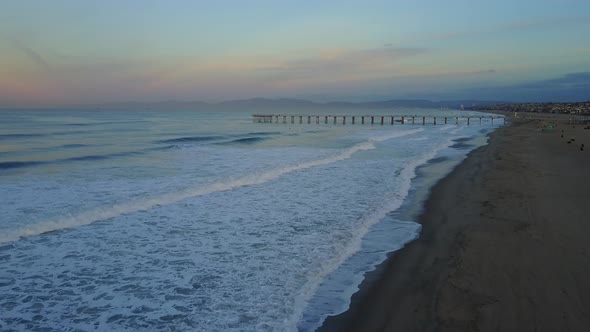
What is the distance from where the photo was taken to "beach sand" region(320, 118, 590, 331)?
4469 millimetres

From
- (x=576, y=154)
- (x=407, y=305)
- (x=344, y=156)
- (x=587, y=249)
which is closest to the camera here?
(x=407, y=305)

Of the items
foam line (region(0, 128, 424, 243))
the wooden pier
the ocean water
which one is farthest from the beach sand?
the wooden pier

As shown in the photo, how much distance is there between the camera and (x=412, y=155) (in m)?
21.7

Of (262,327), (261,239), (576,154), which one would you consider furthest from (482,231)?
(576,154)

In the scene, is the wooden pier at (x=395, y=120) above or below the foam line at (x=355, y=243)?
above

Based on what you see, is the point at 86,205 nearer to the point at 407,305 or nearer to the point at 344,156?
the point at 407,305

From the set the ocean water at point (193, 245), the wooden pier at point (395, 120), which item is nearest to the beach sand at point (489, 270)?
the ocean water at point (193, 245)

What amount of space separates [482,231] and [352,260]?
9.32 feet

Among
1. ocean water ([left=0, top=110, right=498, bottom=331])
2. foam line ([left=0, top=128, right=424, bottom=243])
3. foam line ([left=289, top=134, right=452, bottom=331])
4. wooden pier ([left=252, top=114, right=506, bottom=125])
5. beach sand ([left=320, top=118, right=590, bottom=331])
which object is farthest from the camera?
wooden pier ([left=252, top=114, right=506, bottom=125])

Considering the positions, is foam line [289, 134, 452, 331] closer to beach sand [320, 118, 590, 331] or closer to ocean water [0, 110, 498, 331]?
ocean water [0, 110, 498, 331]

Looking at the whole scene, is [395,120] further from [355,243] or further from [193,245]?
[193,245]

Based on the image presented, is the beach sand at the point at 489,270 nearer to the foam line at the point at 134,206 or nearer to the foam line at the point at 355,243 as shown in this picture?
the foam line at the point at 355,243

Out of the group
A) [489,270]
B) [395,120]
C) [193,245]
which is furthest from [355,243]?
[395,120]

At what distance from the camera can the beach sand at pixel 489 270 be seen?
176 inches
